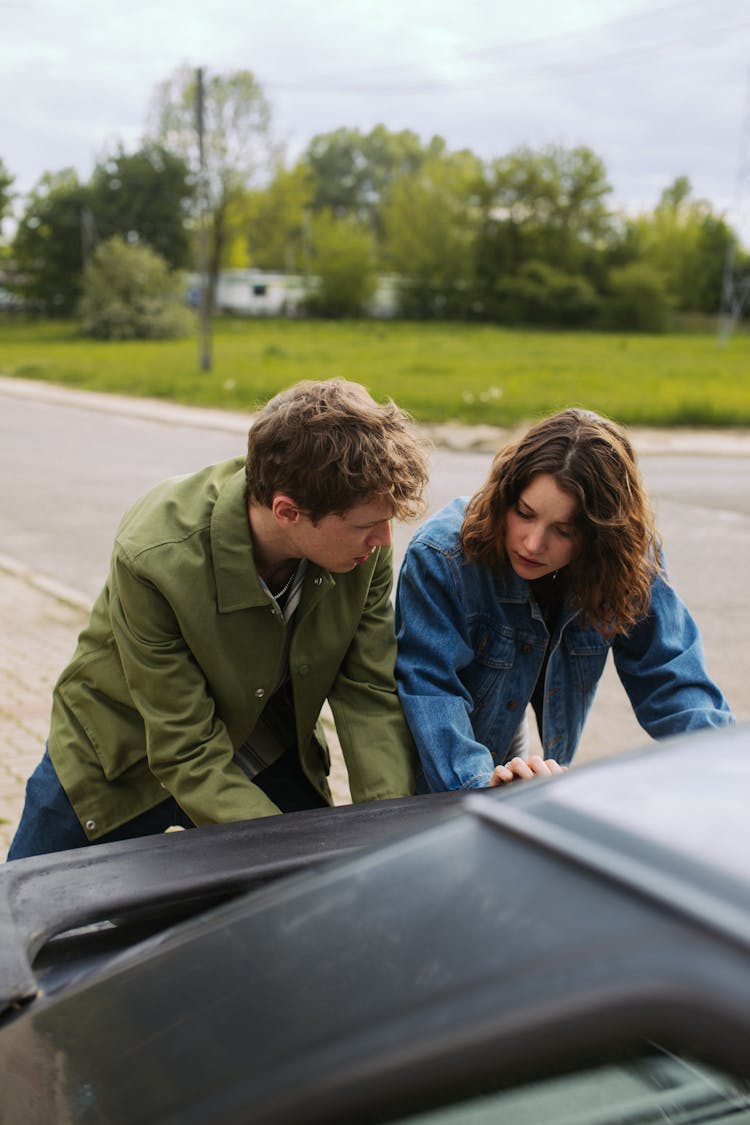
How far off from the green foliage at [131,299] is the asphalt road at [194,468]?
2784 centimetres

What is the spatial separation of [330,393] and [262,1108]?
1521 mm

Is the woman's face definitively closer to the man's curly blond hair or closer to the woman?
the woman

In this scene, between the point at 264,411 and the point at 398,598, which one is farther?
the point at 398,598

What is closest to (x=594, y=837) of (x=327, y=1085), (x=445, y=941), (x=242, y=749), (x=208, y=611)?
(x=445, y=941)

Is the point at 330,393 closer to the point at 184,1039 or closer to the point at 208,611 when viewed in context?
the point at 208,611

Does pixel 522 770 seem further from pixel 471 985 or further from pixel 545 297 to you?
pixel 545 297

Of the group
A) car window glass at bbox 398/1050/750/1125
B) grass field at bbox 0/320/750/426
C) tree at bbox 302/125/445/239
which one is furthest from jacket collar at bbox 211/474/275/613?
tree at bbox 302/125/445/239

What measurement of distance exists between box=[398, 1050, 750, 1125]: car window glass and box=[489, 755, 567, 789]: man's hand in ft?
3.83

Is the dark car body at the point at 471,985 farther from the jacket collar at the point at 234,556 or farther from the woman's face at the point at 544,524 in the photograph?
the woman's face at the point at 544,524

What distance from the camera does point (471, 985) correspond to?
100 cm

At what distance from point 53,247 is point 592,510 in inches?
2550

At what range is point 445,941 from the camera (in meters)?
1.06

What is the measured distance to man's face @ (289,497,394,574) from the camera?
2334mm

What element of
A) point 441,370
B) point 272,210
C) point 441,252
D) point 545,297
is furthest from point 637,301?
point 441,370
